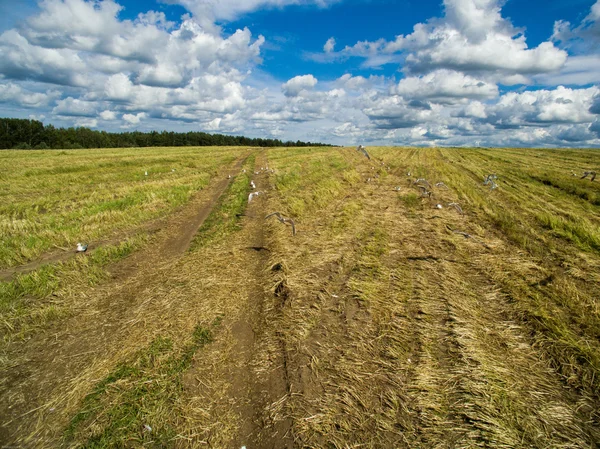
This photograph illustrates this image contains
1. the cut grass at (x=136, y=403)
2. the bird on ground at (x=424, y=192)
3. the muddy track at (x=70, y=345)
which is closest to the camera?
the cut grass at (x=136, y=403)

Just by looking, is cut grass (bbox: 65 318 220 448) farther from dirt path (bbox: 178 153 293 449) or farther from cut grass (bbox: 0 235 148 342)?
cut grass (bbox: 0 235 148 342)

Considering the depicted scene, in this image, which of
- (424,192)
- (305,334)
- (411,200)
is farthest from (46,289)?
(424,192)

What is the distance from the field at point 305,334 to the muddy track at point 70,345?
3 centimetres

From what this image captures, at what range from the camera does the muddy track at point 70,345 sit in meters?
3.32

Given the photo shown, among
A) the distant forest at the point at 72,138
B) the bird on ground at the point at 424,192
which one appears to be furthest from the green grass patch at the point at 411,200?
the distant forest at the point at 72,138

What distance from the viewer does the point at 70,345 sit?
14.1 ft

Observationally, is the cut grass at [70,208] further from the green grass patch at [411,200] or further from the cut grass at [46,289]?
the green grass patch at [411,200]

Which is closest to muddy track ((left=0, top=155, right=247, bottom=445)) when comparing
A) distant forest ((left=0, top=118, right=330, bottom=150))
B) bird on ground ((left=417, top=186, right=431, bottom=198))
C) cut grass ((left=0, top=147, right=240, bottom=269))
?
cut grass ((left=0, top=147, right=240, bottom=269))

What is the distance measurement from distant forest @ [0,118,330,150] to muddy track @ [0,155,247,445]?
Result: 9061 cm

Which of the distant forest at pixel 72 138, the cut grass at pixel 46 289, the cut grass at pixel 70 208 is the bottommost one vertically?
the cut grass at pixel 46 289

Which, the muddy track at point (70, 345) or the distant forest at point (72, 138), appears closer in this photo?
the muddy track at point (70, 345)

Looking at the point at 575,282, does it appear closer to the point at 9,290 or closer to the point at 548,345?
the point at 548,345

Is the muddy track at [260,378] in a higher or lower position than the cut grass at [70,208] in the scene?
lower

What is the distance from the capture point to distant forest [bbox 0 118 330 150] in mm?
74312
